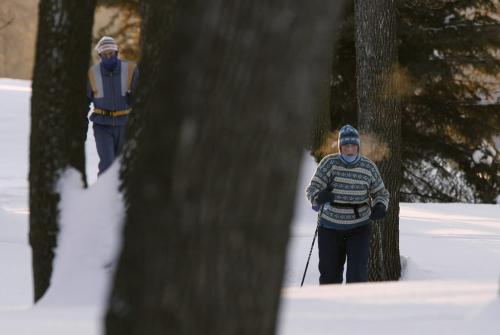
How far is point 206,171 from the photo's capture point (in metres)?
2.43

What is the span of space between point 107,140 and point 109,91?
0.59 m

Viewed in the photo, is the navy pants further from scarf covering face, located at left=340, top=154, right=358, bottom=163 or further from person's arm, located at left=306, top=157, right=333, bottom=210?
scarf covering face, located at left=340, top=154, right=358, bottom=163

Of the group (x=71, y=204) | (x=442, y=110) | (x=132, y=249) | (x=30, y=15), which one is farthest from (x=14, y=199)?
(x=30, y=15)

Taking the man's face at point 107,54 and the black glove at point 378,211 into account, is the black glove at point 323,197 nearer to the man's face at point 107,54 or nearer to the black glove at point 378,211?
the black glove at point 378,211

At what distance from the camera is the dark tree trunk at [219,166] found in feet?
7.92

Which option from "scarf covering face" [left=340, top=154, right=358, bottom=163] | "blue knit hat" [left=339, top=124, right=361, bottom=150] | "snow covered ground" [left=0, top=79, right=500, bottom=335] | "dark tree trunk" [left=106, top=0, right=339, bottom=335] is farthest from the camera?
"scarf covering face" [left=340, top=154, right=358, bottom=163]

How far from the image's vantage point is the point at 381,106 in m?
10.9

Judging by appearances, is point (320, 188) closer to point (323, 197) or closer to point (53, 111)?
point (323, 197)

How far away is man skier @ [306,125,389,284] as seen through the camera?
810cm

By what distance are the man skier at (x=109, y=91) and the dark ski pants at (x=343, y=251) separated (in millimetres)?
2069

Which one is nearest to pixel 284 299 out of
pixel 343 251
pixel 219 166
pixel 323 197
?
pixel 323 197

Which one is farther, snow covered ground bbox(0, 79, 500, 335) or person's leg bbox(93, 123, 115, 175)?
person's leg bbox(93, 123, 115, 175)

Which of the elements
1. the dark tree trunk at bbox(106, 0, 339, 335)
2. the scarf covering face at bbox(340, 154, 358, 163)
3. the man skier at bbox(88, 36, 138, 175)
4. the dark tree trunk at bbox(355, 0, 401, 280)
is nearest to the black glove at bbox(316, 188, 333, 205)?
the scarf covering face at bbox(340, 154, 358, 163)

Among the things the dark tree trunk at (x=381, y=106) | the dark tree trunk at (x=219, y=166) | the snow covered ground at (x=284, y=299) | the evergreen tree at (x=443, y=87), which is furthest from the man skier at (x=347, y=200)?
the evergreen tree at (x=443, y=87)
